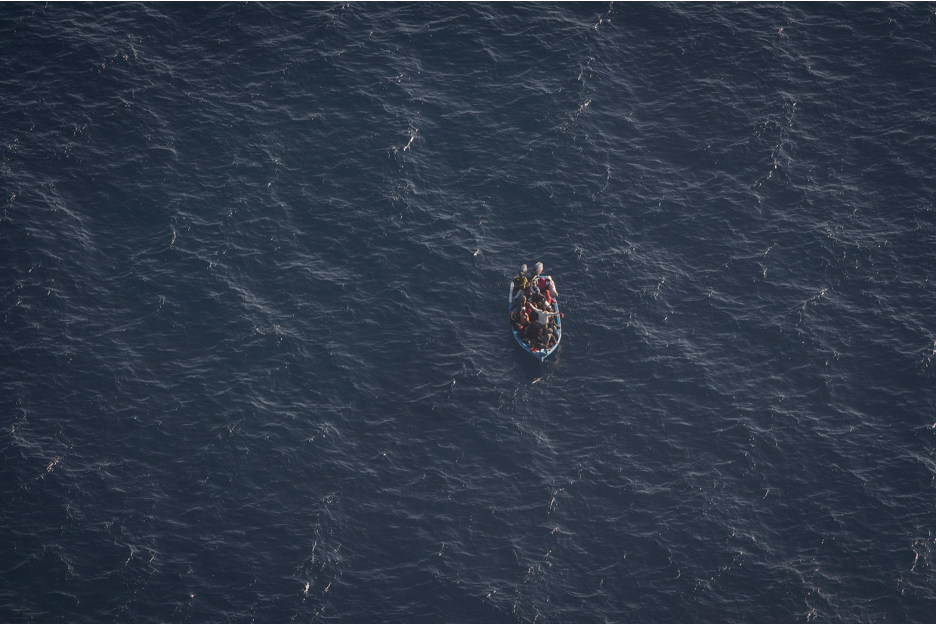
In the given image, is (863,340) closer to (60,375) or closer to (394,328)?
(394,328)

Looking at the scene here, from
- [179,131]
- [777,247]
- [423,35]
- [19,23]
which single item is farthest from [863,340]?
[19,23]

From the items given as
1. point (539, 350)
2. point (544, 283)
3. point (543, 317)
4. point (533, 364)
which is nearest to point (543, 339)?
point (539, 350)

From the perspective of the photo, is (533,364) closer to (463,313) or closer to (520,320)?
(520,320)

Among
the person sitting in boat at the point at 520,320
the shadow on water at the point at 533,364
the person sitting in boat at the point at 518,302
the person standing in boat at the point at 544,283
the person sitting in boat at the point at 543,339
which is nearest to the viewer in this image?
the person sitting in boat at the point at 543,339

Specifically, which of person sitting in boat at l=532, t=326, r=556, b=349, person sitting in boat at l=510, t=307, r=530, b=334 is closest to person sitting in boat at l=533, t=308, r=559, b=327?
person sitting in boat at l=532, t=326, r=556, b=349

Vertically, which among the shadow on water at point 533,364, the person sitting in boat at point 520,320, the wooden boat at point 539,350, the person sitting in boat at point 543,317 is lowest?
the shadow on water at point 533,364

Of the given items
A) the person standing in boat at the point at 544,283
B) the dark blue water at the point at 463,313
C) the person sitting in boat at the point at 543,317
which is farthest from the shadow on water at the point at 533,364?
the person standing in boat at the point at 544,283

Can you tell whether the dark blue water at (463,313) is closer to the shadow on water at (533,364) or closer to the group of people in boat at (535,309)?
the shadow on water at (533,364)
